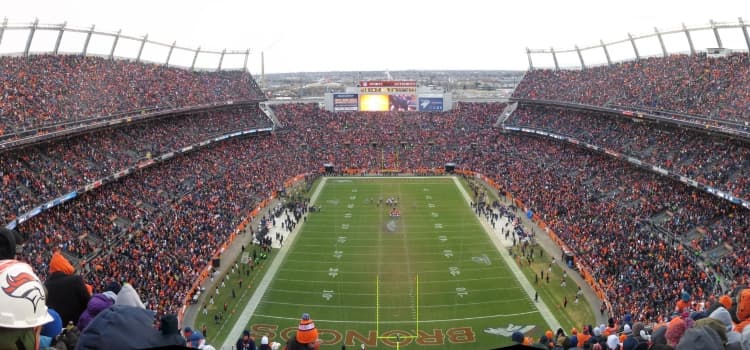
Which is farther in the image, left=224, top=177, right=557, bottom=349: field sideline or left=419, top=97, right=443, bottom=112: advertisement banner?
left=419, top=97, right=443, bottom=112: advertisement banner

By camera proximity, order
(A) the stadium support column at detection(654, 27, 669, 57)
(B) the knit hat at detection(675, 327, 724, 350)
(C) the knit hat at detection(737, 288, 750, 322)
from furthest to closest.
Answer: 1. (A) the stadium support column at detection(654, 27, 669, 57)
2. (C) the knit hat at detection(737, 288, 750, 322)
3. (B) the knit hat at detection(675, 327, 724, 350)

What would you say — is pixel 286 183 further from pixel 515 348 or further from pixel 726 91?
pixel 515 348

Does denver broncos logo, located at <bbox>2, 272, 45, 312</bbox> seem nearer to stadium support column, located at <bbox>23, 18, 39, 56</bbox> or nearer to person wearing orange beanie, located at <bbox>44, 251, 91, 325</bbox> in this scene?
person wearing orange beanie, located at <bbox>44, 251, 91, 325</bbox>

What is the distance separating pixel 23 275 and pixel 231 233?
31.2 metres

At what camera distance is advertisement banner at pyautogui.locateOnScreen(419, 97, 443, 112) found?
225ft

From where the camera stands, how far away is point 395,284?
87.4ft

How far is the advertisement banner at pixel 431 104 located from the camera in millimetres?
68500

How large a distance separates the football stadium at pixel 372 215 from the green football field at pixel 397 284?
5.3 inches

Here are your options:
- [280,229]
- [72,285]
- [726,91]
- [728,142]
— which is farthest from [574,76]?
[72,285]

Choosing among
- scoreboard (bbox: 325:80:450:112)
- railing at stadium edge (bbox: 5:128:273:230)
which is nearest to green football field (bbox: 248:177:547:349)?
railing at stadium edge (bbox: 5:128:273:230)

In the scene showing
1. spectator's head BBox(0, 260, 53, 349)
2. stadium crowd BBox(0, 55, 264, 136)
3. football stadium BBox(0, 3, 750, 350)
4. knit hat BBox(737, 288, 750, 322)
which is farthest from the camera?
stadium crowd BBox(0, 55, 264, 136)

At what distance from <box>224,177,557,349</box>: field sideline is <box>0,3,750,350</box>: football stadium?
0.44 ft

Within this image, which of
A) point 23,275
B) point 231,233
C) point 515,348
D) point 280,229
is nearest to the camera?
point 515,348

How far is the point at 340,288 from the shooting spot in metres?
26.2
